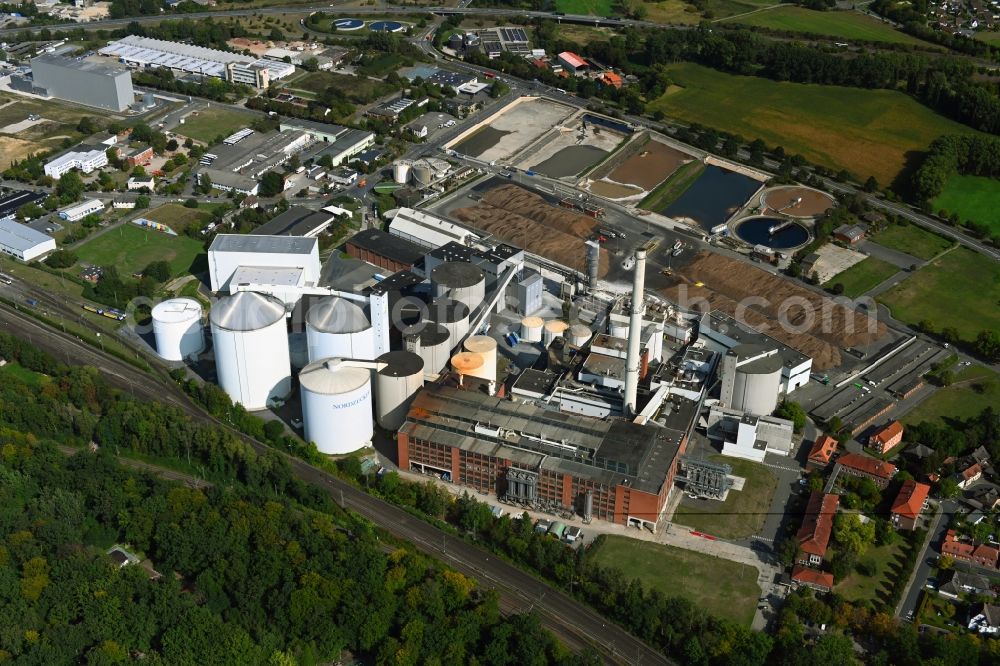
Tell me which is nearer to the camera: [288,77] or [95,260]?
[95,260]

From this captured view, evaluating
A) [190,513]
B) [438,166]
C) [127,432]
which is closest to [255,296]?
[127,432]

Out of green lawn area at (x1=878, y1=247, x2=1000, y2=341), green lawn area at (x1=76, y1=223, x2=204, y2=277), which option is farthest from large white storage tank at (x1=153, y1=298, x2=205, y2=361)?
green lawn area at (x1=878, y1=247, x2=1000, y2=341)

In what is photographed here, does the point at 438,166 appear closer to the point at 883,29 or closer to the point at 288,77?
the point at 288,77

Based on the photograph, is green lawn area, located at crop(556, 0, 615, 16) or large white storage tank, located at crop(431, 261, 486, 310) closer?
large white storage tank, located at crop(431, 261, 486, 310)

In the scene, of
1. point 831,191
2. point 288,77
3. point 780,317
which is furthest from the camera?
→ point 288,77

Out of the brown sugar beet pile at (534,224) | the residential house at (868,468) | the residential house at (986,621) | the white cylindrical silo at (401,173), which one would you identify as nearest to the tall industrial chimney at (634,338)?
the residential house at (868,468)

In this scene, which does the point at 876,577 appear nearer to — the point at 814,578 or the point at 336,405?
the point at 814,578

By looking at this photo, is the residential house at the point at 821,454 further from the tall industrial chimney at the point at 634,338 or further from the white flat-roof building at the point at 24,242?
the white flat-roof building at the point at 24,242

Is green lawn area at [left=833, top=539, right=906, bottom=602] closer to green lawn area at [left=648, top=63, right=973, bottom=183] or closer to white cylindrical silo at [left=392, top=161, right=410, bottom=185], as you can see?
green lawn area at [left=648, top=63, right=973, bottom=183]
